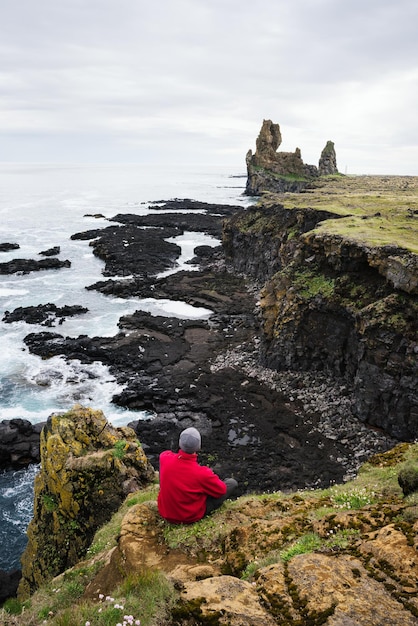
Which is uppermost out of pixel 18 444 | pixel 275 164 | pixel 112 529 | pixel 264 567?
pixel 275 164

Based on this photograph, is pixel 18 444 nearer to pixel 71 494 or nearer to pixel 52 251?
pixel 71 494

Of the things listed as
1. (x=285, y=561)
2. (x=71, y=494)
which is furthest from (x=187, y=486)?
(x=71, y=494)

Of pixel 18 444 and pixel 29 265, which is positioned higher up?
pixel 29 265

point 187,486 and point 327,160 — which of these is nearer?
point 187,486

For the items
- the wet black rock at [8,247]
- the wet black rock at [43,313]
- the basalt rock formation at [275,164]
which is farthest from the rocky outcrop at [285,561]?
the basalt rock formation at [275,164]

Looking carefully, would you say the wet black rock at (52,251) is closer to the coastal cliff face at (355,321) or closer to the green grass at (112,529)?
the coastal cliff face at (355,321)

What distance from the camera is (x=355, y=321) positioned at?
90.5ft

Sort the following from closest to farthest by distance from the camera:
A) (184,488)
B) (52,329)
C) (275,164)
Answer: (184,488), (52,329), (275,164)

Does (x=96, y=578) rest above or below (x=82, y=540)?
above

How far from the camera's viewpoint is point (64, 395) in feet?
102

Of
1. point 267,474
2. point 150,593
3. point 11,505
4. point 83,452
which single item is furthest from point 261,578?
point 11,505

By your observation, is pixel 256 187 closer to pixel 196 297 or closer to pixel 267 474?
pixel 196 297

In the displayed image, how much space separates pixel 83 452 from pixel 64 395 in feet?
59.2

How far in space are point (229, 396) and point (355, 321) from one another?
10036mm
